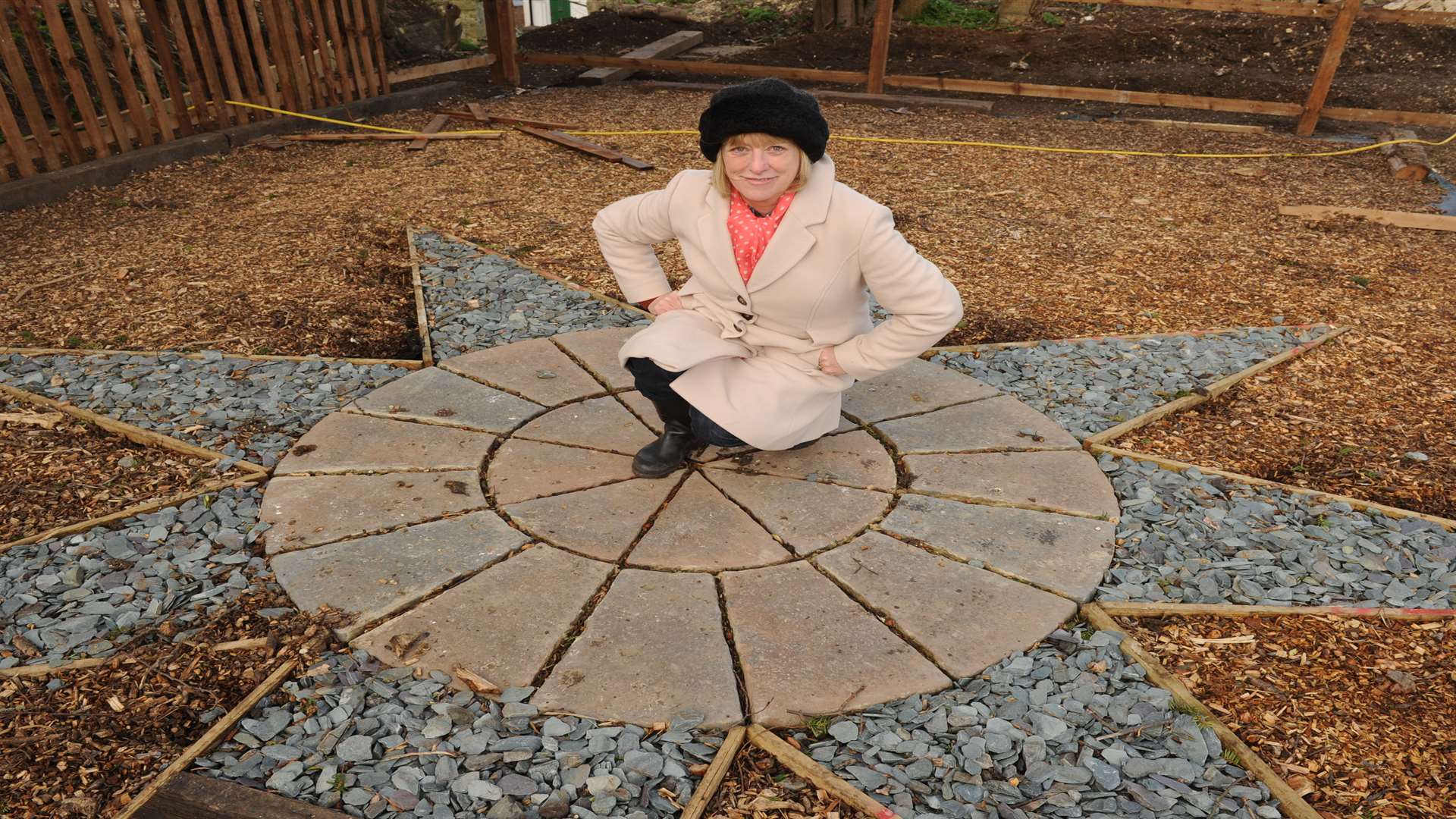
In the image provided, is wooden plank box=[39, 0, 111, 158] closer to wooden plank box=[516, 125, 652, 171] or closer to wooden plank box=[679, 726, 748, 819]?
wooden plank box=[516, 125, 652, 171]

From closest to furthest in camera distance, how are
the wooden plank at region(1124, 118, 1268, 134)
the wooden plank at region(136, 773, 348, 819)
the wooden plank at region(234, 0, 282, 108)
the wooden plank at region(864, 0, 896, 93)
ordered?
Answer: the wooden plank at region(136, 773, 348, 819) < the wooden plank at region(234, 0, 282, 108) < the wooden plank at region(1124, 118, 1268, 134) < the wooden plank at region(864, 0, 896, 93)

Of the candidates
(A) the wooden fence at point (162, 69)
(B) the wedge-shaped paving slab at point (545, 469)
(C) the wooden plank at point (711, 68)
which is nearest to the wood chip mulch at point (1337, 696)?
(B) the wedge-shaped paving slab at point (545, 469)

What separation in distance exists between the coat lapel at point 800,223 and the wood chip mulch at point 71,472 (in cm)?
176

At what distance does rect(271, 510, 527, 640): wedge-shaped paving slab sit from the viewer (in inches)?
90.0

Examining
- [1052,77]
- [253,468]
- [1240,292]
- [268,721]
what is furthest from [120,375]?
[1052,77]

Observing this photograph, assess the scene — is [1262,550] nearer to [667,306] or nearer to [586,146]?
[667,306]

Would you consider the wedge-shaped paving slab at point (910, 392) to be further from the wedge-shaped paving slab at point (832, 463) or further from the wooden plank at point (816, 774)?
the wooden plank at point (816, 774)

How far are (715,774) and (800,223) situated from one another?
1385 millimetres

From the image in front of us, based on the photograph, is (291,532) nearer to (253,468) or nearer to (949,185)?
(253,468)

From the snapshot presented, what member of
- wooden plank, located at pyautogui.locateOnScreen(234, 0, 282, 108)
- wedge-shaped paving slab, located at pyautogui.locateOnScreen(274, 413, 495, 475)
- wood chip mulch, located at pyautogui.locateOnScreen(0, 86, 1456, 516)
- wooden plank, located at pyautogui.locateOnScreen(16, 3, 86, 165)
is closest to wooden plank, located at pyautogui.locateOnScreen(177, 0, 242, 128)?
wooden plank, located at pyautogui.locateOnScreen(234, 0, 282, 108)

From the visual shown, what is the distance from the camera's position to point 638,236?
2.86 m

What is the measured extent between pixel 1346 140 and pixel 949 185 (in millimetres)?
3862

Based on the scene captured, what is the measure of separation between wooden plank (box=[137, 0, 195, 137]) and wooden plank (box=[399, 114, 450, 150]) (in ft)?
4.71

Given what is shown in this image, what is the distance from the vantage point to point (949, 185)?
6336 mm
